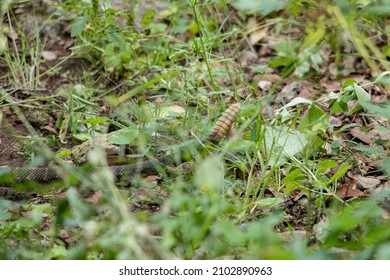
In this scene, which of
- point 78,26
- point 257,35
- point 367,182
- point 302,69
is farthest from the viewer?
point 257,35

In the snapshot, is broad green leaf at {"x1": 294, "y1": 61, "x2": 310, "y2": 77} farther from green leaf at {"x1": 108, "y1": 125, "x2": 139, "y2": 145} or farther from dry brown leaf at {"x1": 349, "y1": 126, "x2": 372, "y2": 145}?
green leaf at {"x1": 108, "y1": 125, "x2": 139, "y2": 145}

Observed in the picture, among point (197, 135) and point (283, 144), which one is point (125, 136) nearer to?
point (197, 135)

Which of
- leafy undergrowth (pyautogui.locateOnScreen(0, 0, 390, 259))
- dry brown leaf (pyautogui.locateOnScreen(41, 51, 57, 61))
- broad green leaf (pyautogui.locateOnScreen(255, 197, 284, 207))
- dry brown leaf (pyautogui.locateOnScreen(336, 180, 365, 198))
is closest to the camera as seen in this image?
leafy undergrowth (pyautogui.locateOnScreen(0, 0, 390, 259))

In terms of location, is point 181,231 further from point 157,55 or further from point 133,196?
point 157,55

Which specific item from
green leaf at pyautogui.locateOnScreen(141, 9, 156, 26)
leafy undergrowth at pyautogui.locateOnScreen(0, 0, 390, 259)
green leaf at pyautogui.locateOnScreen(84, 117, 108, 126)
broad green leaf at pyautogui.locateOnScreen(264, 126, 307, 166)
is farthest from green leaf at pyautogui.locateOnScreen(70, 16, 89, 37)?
broad green leaf at pyautogui.locateOnScreen(264, 126, 307, 166)

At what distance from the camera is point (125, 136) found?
319 cm

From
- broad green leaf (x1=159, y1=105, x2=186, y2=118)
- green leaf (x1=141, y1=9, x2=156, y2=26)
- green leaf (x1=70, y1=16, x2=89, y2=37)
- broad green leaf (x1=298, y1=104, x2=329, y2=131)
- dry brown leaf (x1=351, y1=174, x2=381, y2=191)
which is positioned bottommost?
dry brown leaf (x1=351, y1=174, x2=381, y2=191)

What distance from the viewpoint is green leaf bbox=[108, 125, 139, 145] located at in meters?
3.17

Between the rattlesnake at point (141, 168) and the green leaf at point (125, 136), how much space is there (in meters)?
0.14

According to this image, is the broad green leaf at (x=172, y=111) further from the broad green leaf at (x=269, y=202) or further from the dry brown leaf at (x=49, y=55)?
the dry brown leaf at (x=49, y=55)

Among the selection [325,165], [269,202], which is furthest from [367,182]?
[269,202]

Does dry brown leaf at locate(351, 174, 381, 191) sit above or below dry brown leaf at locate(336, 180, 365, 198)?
below

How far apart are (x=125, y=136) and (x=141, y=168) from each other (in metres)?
0.17

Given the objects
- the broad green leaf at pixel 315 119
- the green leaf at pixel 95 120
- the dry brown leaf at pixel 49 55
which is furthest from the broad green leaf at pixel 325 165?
the dry brown leaf at pixel 49 55
